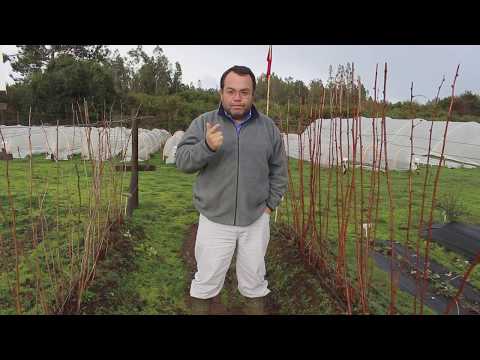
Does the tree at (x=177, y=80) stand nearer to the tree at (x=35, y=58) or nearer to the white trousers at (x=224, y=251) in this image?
the tree at (x=35, y=58)

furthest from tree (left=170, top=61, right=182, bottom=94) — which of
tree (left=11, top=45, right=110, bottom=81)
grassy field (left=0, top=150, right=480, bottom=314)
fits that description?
grassy field (left=0, top=150, right=480, bottom=314)

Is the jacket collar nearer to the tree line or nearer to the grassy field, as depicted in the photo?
the grassy field

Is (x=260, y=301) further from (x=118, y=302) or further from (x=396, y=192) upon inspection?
(x=396, y=192)

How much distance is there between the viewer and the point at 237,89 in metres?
1.72

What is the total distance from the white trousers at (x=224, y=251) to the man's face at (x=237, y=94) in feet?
1.82

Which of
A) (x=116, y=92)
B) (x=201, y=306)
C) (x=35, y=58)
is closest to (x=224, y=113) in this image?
(x=201, y=306)

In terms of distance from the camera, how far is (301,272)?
272 centimetres

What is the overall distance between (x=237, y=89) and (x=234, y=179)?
0.42m

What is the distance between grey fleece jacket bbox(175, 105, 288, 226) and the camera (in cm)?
179

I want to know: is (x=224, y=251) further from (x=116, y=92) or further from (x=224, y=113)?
(x=116, y=92)

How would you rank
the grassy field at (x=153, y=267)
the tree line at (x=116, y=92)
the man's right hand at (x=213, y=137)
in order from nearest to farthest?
the man's right hand at (x=213, y=137)
the grassy field at (x=153, y=267)
the tree line at (x=116, y=92)

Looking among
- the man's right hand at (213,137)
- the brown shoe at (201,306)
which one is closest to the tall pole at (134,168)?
the brown shoe at (201,306)

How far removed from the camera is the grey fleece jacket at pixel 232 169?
1.79 metres
